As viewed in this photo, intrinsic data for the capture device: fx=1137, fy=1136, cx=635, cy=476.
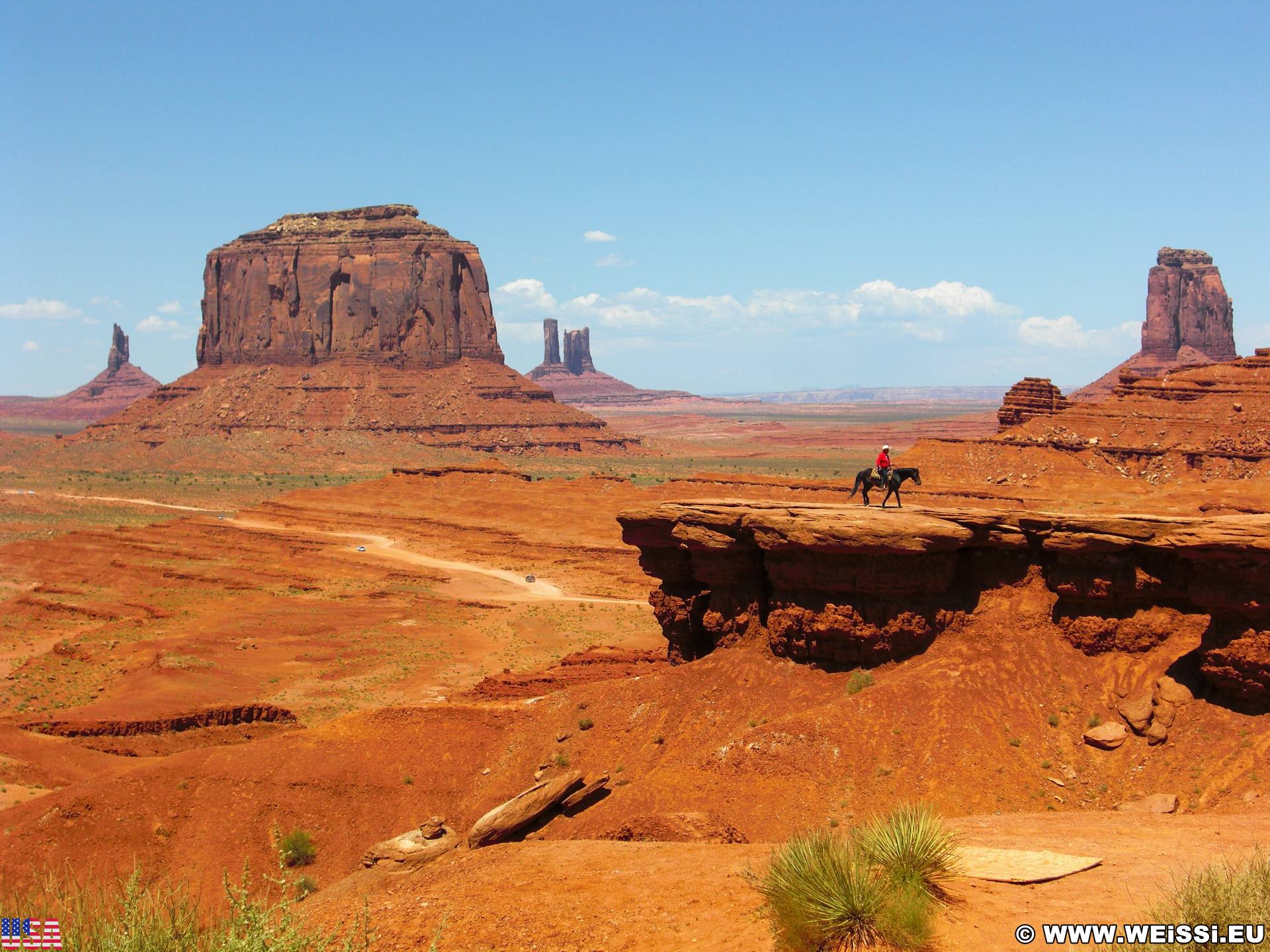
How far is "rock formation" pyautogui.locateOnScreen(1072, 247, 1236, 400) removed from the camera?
436 feet

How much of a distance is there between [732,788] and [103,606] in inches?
1253

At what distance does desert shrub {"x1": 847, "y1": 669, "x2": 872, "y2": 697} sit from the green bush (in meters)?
6.66

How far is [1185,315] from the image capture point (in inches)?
5285

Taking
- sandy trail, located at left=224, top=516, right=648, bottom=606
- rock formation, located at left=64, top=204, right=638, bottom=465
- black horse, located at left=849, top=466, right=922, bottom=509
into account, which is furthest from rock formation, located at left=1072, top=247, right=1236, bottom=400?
black horse, located at left=849, top=466, right=922, bottom=509

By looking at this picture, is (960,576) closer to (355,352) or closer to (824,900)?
(824,900)

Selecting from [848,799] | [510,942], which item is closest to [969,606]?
[848,799]

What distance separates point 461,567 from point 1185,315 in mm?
113876

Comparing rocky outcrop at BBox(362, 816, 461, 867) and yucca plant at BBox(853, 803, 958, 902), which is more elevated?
yucca plant at BBox(853, 803, 958, 902)

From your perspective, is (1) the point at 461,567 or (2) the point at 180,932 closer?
(2) the point at 180,932

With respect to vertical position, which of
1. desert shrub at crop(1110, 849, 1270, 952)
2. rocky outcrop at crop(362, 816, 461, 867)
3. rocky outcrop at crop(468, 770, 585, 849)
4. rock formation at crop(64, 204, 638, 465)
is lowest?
rocky outcrop at crop(362, 816, 461, 867)

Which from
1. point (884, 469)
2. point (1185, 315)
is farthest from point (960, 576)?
point (1185, 315)

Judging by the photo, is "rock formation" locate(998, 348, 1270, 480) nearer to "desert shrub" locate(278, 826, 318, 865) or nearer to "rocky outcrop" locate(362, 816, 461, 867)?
"rocky outcrop" locate(362, 816, 461, 867)

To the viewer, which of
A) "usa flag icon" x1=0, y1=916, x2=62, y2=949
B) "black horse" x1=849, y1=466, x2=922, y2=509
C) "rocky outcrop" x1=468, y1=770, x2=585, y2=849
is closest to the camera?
"usa flag icon" x1=0, y1=916, x2=62, y2=949

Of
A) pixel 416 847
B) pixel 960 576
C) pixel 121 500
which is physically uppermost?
pixel 960 576
